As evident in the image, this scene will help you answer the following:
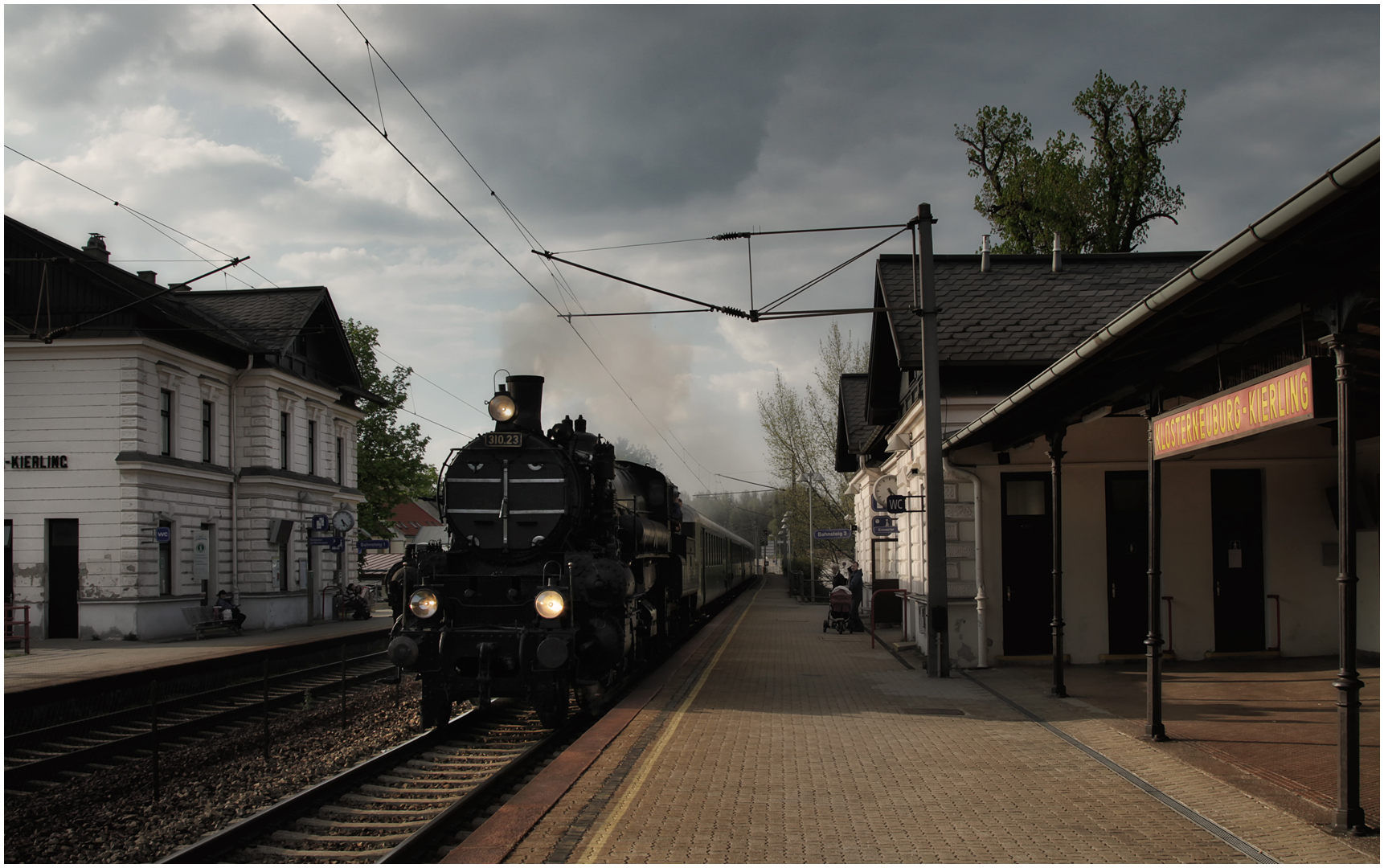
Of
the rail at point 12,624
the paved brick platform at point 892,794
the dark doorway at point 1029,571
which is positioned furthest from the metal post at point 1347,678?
the rail at point 12,624

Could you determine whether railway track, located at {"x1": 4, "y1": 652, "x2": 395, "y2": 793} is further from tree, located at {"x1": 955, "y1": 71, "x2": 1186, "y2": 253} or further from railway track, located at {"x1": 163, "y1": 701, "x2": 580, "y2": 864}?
tree, located at {"x1": 955, "y1": 71, "x2": 1186, "y2": 253}

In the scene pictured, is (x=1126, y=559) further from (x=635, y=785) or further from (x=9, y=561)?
(x=9, y=561)

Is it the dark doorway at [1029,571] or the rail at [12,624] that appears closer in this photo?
the dark doorway at [1029,571]

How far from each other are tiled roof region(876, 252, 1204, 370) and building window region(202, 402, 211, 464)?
17019 mm

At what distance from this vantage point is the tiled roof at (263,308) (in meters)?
26.9

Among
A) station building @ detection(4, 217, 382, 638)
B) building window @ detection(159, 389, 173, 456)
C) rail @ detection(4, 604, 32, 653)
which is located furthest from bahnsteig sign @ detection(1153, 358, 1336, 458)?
building window @ detection(159, 389, 173, 456)

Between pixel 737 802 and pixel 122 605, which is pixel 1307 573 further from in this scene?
pixel 122 605

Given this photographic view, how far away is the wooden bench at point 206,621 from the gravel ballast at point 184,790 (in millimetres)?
12740

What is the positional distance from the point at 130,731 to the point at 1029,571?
11321mm

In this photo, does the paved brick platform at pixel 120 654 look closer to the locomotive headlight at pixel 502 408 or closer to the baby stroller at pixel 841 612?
the locomotive headlight at pixel 502 408

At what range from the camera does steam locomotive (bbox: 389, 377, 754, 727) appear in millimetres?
9203

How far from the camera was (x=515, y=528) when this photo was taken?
10.0 meters

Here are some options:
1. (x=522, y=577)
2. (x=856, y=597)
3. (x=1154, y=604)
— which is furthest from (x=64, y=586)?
(x=1154, y=604)

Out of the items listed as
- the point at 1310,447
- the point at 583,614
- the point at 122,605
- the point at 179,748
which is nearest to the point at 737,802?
the point at 583,614
